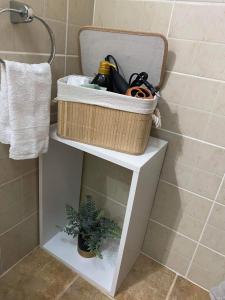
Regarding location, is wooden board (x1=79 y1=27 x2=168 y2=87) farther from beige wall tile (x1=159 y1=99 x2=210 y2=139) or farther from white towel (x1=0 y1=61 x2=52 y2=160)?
white towel (x1=0 y1=61 x2=52 y2=160)

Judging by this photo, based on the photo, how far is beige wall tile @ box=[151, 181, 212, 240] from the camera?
979 mm

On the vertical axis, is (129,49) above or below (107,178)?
above

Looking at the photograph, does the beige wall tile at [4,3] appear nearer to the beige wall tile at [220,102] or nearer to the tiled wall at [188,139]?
the tiled wall at [188,139]

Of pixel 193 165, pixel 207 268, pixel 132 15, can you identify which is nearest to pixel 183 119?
pixel 193 165

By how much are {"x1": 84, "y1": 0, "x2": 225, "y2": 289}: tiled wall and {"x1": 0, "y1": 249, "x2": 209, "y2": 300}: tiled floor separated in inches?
2.6

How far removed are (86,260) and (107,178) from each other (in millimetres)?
396

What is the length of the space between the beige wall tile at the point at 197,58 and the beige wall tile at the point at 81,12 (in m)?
0.35

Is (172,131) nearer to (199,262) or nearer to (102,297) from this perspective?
(199,262)

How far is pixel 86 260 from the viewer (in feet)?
3.76

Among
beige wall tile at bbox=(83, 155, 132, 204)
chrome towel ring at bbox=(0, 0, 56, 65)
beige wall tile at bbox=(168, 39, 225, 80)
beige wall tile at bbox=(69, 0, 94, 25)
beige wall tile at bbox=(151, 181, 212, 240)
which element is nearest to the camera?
chrome towel ring at bbox=(0, 0, 56, 65)

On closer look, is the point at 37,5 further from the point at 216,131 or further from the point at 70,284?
the point at 70,284

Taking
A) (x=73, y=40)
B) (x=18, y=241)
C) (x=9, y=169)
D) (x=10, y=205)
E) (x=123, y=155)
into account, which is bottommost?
(x=18, y=241)

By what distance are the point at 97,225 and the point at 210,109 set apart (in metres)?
0.67

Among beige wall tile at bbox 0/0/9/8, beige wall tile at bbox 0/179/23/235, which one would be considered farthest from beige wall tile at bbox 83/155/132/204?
beige wall tile at bbox 0/0/9/8
